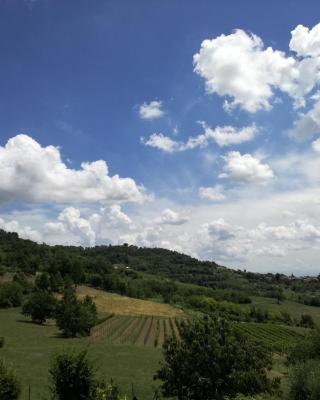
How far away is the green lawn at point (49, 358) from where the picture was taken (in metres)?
46.7

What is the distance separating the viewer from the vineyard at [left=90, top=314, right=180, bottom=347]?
97644mm

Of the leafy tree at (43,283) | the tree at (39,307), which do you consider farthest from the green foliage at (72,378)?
the leafy tree at (43,283)

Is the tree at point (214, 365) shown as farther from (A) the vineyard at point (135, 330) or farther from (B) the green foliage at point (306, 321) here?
(B) the green foliage at point (306, 321)

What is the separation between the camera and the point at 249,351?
3734 centimetres

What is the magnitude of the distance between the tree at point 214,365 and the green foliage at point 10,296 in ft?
347

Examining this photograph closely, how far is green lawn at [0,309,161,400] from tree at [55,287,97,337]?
10.1 feet

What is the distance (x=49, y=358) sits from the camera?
58906 millimetres

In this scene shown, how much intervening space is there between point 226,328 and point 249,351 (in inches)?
103

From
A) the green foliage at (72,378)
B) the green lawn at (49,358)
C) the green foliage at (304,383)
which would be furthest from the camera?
the green lawn at (49,358)

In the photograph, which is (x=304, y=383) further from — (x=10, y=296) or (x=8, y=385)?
(x=10, y=296)

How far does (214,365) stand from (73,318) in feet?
199

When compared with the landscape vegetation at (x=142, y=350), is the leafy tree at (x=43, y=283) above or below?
above

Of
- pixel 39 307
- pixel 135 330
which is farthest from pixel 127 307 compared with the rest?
pixel 39 307

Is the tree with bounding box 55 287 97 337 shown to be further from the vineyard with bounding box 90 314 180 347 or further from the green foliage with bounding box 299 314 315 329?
the green foliage with bounding box 299 314 315 329
